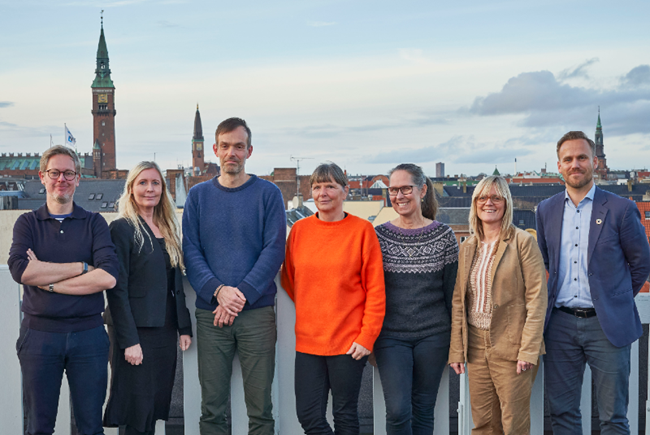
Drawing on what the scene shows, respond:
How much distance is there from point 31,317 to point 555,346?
253cm

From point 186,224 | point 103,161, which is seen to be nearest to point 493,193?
point 186,224

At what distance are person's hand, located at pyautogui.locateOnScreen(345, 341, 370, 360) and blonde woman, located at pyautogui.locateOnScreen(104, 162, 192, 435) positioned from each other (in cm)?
83

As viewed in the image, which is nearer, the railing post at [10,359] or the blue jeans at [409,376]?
the blue jeans at [409,376]

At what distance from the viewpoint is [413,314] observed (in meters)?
2.85

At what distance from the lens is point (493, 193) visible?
9.37 ft

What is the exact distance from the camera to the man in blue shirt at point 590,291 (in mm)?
2902

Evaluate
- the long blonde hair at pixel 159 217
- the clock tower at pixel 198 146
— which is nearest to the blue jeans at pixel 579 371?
the long blonde hair at pixel 159 217

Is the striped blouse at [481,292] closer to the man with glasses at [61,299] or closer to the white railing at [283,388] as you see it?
the white railing at [283,388]

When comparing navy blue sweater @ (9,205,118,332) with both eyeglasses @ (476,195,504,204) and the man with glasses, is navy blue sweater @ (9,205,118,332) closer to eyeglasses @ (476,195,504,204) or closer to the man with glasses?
the man with glasses

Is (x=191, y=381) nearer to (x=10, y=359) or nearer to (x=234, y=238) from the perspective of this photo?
(x=234, y=238)

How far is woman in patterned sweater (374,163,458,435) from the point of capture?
2842 millimetres

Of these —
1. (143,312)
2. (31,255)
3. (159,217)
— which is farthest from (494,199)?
(31,255)

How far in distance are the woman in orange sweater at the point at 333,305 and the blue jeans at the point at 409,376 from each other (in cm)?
12

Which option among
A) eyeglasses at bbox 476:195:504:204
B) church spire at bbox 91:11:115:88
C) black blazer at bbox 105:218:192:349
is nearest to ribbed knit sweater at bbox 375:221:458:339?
eyeglasses at bbox 476:195:504:204
